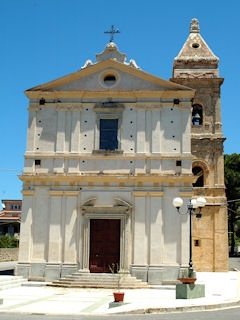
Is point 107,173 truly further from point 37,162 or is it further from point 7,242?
point 7,242

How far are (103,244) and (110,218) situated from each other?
1325mm

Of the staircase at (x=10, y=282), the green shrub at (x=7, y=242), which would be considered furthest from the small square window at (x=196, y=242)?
the green shrub at (x=7, y=242)

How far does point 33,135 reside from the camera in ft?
80.6

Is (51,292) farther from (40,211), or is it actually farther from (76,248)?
(40,211)

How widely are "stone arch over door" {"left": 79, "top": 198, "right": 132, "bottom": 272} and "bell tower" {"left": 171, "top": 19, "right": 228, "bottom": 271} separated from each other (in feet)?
44.3

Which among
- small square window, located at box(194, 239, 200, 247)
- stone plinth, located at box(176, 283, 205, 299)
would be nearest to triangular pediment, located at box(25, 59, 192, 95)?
stone plinth, located at box(176, 283, 205, 299)

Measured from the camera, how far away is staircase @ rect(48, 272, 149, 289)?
21.5 meters

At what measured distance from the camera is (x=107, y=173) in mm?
23625

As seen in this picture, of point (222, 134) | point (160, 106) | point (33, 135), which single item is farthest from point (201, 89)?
point (33, 135)

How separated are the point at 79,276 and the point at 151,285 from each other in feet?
11.2

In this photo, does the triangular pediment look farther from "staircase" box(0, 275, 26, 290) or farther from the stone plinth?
the stone plinth

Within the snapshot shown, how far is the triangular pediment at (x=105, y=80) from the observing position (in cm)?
2461

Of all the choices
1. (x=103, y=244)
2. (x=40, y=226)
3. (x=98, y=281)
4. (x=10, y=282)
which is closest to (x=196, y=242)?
(x=103, y=244)

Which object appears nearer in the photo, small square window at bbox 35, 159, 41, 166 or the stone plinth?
the stone plinth
